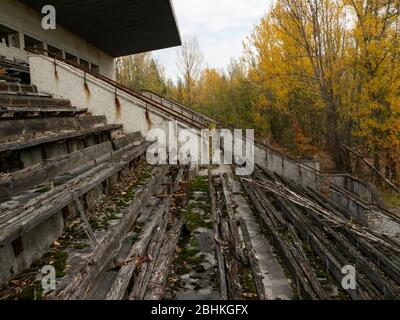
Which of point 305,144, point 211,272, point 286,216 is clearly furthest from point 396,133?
point 211,272

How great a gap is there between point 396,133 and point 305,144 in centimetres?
675

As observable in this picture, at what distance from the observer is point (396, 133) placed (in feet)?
49.3

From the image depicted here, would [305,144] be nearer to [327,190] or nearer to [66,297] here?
[327,190]

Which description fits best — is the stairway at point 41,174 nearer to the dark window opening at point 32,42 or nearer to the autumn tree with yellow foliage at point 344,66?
the dark window opening at point 32,42

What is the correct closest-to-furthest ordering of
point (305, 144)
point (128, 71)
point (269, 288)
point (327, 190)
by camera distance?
point (269, 288) → point (327, 190) → point (305, 144) → point (128, 71)

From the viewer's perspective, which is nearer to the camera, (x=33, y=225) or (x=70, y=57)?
(x=33, y=225)

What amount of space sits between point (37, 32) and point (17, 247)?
42.7 feet

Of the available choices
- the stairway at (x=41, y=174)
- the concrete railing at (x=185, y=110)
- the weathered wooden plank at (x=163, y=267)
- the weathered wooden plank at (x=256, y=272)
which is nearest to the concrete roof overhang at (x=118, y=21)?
the concrete railing at (x=185, y=110)

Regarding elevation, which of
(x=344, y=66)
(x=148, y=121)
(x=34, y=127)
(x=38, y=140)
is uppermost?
(x=344, y=66)

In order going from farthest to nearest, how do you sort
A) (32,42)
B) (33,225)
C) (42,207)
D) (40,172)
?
(32,42) < (40,172) < (42,207) < (33,225)

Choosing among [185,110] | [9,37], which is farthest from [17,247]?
[185,110]

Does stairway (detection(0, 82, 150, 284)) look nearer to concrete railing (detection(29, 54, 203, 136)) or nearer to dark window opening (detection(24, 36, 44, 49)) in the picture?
concrete railing (detection(29, 54, 203, 136))

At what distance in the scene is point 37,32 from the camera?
1323cm

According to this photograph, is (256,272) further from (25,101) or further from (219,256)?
(25,101)
